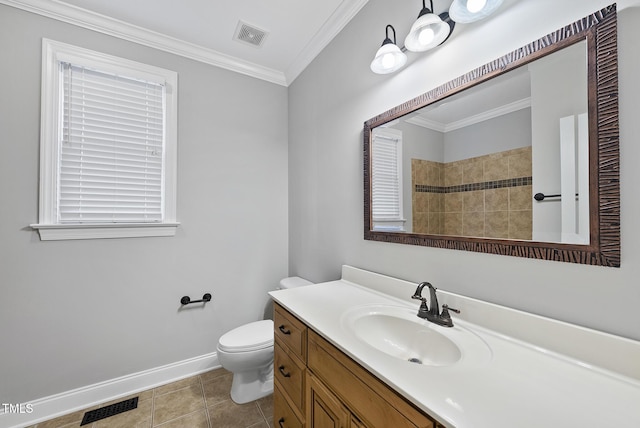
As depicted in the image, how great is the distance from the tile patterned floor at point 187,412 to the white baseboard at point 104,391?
0.04 meters

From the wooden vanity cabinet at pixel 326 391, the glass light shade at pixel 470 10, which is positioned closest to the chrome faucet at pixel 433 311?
the wooden vanity cabinet at pixel 326 391

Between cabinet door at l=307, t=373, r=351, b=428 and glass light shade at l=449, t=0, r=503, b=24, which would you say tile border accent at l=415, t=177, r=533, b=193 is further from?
cabinet door at l=307, t=373, r=351, b=428

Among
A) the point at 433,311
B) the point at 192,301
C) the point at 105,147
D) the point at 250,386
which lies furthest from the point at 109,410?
the point at 433,311

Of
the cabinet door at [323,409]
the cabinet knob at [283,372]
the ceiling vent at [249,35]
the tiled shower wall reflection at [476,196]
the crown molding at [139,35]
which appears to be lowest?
the cabinet knob at [283,372]

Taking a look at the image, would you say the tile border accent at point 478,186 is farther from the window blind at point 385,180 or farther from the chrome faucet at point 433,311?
the chrome faucet at point 433,311

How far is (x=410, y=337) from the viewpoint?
1.07 meters

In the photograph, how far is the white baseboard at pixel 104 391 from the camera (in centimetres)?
158

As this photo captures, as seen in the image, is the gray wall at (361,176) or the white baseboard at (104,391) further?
the white baseboard at (104,391)

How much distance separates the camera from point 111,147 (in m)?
1.84

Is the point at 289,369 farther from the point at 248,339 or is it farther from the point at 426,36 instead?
the point at 426,36

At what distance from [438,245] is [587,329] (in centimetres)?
53

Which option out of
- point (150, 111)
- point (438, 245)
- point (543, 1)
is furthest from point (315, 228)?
point (543, 1)

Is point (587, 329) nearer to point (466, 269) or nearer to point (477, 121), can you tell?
point (466, 269)

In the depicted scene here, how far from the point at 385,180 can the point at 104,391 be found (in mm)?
2360
